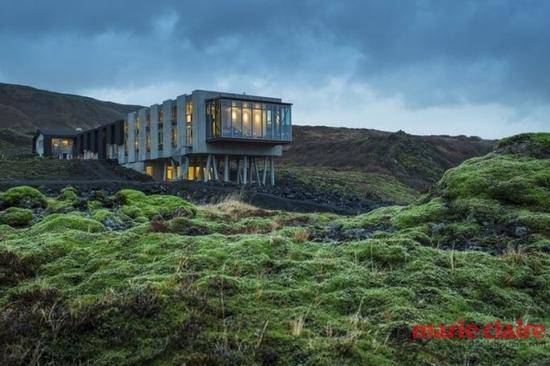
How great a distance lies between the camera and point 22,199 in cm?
1716

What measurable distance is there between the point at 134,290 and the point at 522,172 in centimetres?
974

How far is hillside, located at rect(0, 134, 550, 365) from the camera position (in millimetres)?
4023

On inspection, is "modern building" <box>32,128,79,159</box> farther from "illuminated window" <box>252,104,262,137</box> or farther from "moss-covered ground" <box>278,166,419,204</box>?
"illuminated window" <box>252,104,262,137</box>

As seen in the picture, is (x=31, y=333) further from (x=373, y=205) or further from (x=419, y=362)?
(x=373, y=205)

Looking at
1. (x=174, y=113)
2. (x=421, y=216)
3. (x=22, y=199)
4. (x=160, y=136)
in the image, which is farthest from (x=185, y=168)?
(x=421, y=216)

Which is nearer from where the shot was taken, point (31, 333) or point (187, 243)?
point (31, 333)

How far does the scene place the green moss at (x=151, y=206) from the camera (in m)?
14.6

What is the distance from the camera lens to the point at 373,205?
1373 inches

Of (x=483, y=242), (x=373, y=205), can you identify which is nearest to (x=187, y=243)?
(x=483, y=242)

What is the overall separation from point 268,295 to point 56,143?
102 meters

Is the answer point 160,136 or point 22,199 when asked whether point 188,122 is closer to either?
point 160,136

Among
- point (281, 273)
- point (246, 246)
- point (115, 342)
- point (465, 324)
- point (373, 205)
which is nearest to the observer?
point (115, 342)

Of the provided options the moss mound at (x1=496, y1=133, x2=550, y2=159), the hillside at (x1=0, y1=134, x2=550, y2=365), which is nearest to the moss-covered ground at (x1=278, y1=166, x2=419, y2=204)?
the moss mound at (x1=496, y1=133, x2=550, y2=159)

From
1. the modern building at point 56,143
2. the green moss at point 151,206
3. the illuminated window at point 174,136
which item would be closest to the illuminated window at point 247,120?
the illuminated window at point 174,136
